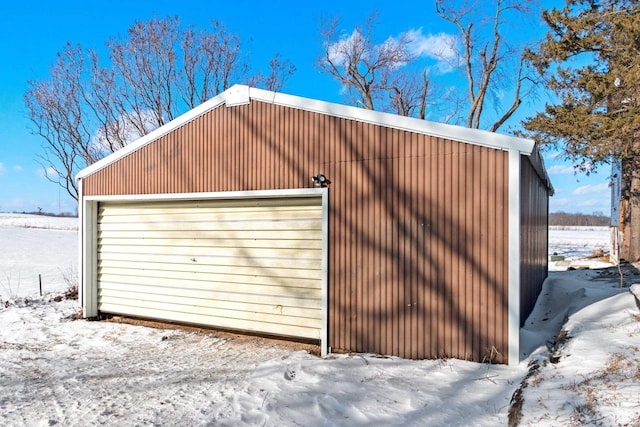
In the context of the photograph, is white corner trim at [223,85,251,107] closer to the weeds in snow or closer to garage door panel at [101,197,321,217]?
garage door panel at [101,197,321,217]

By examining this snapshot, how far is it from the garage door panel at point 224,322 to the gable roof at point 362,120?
2752 mm

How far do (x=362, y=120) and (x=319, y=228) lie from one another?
153 centimetres

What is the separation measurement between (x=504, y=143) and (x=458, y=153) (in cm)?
48

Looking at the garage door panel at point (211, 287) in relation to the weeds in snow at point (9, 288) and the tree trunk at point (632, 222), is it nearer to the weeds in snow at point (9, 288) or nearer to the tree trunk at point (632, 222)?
the weeds in snow at point (9, 288)

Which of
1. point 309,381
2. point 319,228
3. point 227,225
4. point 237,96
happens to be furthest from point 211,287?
point 237,96

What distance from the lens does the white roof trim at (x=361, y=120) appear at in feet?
13.7

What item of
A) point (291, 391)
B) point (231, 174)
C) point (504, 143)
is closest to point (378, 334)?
point (291, 391)

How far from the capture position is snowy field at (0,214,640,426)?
3080 millimetres

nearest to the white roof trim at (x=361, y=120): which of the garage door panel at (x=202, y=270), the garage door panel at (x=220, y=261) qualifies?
the garage door panel at (x=220, y=261)

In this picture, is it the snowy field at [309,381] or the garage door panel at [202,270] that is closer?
the snowy field at [309,381]

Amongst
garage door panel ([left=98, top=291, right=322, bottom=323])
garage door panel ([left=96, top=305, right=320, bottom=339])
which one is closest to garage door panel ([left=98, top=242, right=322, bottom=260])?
garage door panel ([left=98, top=291, right=322, bottom=323])

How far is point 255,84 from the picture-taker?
49.3ft

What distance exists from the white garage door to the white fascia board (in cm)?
123

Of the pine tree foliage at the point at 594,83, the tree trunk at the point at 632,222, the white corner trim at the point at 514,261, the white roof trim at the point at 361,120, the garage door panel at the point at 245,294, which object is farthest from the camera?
the tree trunk at the point at 632,222
